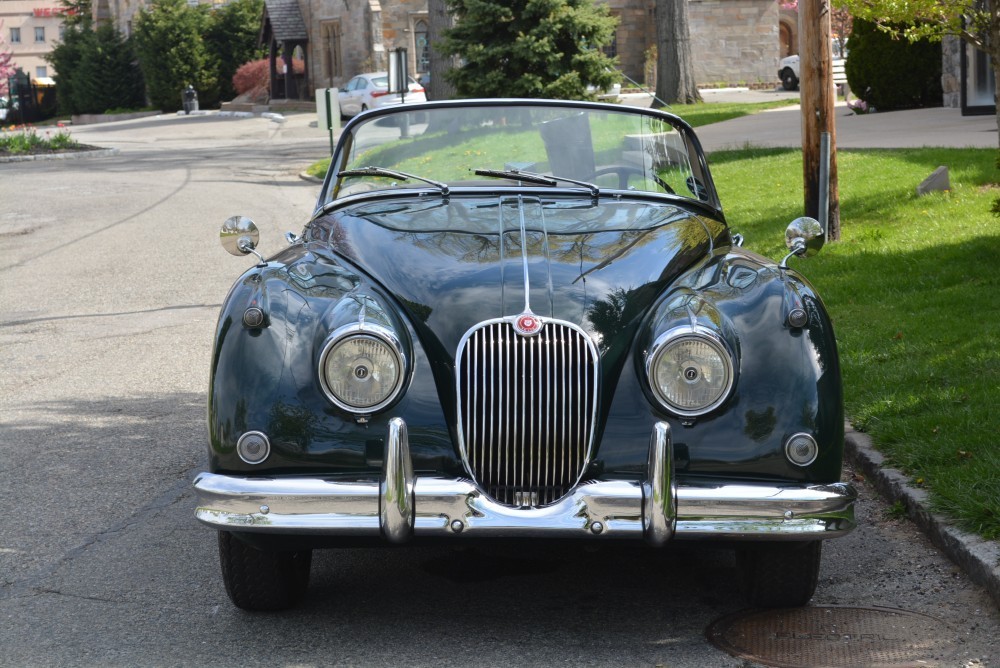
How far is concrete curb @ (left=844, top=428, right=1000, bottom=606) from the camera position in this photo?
4.13 metres

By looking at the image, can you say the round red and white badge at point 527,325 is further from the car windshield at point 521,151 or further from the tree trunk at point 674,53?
the tree trunk at point 674,53

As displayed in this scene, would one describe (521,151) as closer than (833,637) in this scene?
No

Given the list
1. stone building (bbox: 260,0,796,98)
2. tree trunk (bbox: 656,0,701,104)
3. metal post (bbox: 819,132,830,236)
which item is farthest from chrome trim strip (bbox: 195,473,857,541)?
stone building (bbox: 260,0,796,98)

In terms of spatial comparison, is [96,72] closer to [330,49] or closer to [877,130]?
[330,49]

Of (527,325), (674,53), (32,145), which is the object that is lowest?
(527,325)

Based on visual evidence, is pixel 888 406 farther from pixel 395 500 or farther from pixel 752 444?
pixel 395 500

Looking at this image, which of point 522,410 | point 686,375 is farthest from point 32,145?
point 686,375

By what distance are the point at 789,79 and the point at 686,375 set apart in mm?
37637

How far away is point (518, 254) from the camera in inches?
162

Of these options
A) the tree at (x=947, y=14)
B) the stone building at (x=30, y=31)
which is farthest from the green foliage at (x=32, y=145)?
the stone building at (x=30, y=31)

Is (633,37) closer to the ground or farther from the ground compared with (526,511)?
farther from the ground

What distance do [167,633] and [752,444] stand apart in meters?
1.91

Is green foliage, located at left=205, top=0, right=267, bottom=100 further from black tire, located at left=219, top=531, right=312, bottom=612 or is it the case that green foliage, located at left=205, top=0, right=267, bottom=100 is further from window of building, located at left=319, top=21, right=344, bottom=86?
black tire, located at left=219, top=531, right=312, bottom=612

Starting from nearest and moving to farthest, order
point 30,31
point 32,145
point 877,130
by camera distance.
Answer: point 877,130 → point 32,145 → point 30,31
